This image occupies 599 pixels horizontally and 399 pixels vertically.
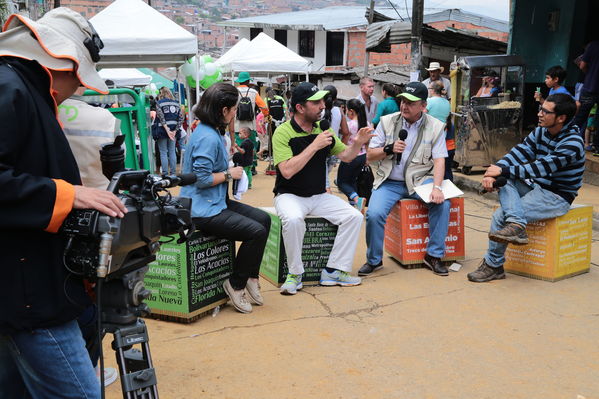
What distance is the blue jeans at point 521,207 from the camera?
5.20 meters

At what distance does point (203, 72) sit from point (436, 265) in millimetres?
8287

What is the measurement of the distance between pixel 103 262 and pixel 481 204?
795cm

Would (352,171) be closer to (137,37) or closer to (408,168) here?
(408,168)

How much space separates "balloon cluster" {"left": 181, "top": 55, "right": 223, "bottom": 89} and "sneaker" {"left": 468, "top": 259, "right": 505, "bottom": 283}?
6.54 metres

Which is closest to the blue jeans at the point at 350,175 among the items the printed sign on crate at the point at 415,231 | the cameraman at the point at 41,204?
the printed sign on crate at the point at 415,231

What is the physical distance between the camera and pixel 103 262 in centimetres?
197

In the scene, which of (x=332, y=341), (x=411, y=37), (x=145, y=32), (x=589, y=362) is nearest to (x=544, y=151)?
(x=589, y=362)

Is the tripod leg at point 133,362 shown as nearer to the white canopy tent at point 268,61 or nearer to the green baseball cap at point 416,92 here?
the green baseball cap at point 416,92

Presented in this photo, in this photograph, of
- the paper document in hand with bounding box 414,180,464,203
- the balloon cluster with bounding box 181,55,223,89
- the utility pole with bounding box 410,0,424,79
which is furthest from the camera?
the utility pole with bounding box 410,0,424,79

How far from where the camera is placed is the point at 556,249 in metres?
5.32

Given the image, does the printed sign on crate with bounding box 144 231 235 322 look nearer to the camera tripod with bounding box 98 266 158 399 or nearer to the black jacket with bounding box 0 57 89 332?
the camera tripod with bounding box 98 266 158 399

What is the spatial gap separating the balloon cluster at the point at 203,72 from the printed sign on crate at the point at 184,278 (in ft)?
21.0

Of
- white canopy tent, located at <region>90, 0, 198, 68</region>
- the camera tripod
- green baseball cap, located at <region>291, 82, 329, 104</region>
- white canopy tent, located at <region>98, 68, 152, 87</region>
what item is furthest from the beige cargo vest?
white canopy tent, located at <region>98, 68, 152, 87</region>

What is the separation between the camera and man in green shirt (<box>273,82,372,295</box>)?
5.06m
